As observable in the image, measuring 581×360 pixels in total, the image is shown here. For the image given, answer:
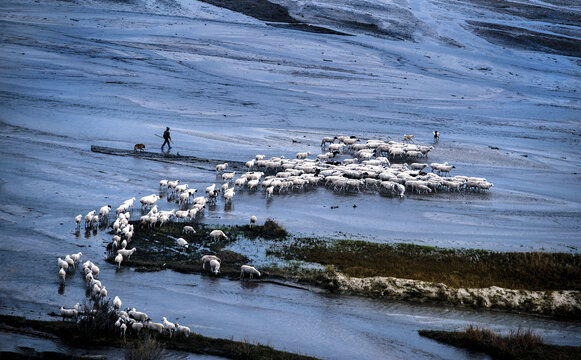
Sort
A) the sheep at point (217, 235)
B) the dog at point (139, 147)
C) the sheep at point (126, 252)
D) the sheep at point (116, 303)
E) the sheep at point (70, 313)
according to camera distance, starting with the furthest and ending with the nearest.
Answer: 1. the dog at point (139, 147)
2. the sheep at point (217, 235)
3. the sheep at point (126, 252)
4. the sheep at point (116, 303)
5. the sheep at point (70, 313)

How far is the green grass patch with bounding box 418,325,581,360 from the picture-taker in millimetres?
13750

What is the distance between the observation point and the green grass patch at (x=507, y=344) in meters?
13.8

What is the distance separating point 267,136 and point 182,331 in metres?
21.7

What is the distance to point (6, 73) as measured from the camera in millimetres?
42250

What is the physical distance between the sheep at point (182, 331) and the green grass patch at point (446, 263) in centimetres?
555

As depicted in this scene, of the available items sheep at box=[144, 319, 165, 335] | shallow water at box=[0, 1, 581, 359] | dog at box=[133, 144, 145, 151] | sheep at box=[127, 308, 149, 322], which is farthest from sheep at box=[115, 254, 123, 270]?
dog at box=[133, 144, 145, 151]

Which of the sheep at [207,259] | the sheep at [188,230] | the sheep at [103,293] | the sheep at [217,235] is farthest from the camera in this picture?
the sheep at [188,230]

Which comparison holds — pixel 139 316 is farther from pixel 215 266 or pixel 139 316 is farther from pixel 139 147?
pixel 139 147

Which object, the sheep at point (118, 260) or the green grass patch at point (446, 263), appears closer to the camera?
the sheep at point (118, 260)

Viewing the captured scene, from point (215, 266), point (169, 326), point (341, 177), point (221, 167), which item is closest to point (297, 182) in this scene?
point (341, 177)

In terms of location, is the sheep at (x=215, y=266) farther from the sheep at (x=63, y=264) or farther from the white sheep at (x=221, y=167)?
the white sheep at (x=221, y=167)

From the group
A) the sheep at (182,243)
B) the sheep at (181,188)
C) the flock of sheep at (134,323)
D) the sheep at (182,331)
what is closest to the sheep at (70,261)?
the flock of sheep at (134,323)

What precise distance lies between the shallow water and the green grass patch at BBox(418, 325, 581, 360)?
39 cm

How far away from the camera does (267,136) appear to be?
34312mm
